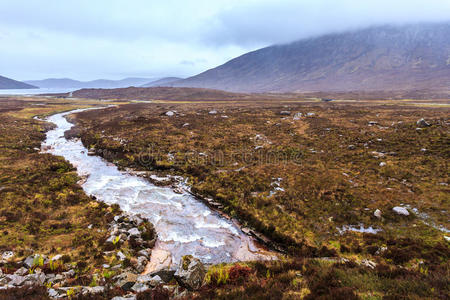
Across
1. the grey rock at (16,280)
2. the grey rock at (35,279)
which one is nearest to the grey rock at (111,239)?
the grey rock at (35,279)

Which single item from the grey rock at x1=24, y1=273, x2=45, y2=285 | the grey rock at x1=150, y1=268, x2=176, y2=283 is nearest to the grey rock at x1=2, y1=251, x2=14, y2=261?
the grey rock at x1=24, y1=273, x2=45, y2=285

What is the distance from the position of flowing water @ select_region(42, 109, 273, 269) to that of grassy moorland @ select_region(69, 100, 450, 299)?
1.66 metres

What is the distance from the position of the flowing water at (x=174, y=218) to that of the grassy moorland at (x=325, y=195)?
5.45 ft

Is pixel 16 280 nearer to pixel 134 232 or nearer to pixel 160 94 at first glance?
pixel 134 232

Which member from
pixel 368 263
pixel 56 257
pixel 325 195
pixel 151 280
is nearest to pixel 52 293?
pixel 151 280

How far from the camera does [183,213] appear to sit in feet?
56.0

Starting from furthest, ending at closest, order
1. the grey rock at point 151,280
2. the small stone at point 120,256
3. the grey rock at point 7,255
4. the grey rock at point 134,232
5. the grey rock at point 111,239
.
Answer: the grey rock at point 134,232, the grey rock at point 111,239, the small stone at point 120,256, the grey rock at point 7,255, the grey rock at point 151,280

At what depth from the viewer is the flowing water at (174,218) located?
507 inches

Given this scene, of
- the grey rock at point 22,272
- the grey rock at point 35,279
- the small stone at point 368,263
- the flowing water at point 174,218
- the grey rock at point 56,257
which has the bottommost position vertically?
the flowing water at point 174,218

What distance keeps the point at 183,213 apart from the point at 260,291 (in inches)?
406

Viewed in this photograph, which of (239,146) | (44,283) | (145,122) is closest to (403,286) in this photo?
(44,283)

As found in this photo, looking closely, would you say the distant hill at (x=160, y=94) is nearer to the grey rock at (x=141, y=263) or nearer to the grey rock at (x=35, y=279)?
the grey rock at (x=141, y=263)

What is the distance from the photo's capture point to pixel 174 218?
645 inches

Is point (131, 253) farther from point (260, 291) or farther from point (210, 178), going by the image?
point (210, 178)
